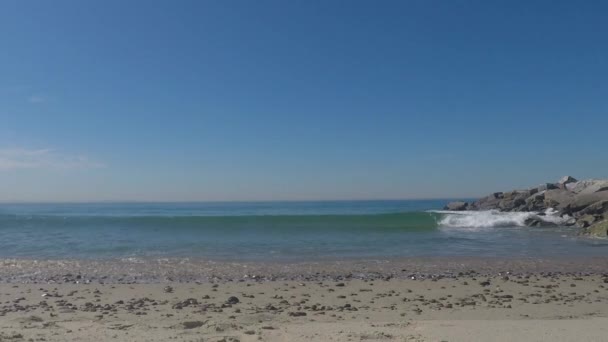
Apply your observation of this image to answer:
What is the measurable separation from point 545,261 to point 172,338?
12.3 meters

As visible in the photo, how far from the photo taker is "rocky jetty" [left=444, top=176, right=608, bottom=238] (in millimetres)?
26422

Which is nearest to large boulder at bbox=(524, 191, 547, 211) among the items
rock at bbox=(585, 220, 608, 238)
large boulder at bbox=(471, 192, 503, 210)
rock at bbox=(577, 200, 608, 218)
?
large boulder at bbox=(471, 192, 503, 210)

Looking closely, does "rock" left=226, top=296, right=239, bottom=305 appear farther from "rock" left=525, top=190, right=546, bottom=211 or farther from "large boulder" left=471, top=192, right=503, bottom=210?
"large boulder" left=471, top=192, right=503, bottom=210

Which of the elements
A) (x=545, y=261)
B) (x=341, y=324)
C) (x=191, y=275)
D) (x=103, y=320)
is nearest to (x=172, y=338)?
(x=103, y=320)

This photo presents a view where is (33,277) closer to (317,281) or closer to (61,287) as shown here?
(61,287)

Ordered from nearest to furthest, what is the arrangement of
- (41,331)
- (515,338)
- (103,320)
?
1. (515,338)
2. (41,331)
3. (103,320)

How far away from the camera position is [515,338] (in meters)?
5.77

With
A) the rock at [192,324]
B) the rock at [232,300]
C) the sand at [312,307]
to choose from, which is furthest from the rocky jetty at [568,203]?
the rock at [192,324]

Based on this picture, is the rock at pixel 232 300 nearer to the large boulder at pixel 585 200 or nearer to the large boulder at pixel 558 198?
the large boulder at pixel 585 200

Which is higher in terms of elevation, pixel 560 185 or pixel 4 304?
pixel 560 185

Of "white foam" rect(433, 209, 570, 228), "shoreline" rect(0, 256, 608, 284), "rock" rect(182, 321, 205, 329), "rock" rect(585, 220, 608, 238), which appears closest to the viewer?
"rock" rect(182, 321, 205, 329)

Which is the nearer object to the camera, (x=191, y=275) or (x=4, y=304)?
(x=4, y=304)

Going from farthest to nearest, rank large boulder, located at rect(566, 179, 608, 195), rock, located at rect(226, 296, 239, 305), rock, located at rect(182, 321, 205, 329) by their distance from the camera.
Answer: large boulder, located at rect(566, 179, 608, 195)
rock, located at rect(226, 296, 239, 305)
rock, located at rect(182, 321, 205, 329)

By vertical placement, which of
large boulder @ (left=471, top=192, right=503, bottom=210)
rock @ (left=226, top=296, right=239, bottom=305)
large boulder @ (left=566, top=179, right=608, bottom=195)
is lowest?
rock @ (left=226, top=296, right=239, bottom=305)
